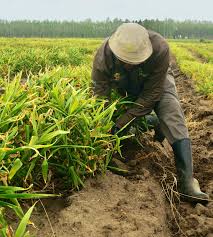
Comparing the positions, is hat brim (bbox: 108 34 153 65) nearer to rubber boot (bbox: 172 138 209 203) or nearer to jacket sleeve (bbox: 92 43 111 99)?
jacket sleeve (bbox: 92 43 111 99)

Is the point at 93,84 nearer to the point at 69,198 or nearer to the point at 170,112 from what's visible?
the point at 170,112

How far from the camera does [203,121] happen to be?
19.4ft

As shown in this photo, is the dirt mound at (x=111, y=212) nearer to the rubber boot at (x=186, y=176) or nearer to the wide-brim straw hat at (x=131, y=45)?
the rubber boot at (x=186, y=176)

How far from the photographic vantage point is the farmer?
3584 mm

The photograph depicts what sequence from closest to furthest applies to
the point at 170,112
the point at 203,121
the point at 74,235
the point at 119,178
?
the point at 74,235, the point at 119,178, the point at 170,112, the point at 203,121

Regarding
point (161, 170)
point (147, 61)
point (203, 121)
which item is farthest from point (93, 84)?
point (203, 121)

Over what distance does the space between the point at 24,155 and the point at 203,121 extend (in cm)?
364

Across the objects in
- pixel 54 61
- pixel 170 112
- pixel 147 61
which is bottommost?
pixel 54 61

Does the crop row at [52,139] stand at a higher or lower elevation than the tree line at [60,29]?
higher

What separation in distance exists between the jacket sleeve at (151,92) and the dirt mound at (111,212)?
67cm

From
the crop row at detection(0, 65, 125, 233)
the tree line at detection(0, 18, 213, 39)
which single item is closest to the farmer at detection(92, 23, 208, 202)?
the crop row at detection(0, 65, 125, 233)

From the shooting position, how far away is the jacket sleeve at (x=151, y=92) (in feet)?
12.7

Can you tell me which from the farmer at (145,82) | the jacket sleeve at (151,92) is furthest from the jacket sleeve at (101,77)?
the jacket sleeve at (151,92)

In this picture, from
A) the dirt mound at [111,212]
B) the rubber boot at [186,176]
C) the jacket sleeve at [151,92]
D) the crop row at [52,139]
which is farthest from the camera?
the jacket sleeve at [151,92]
